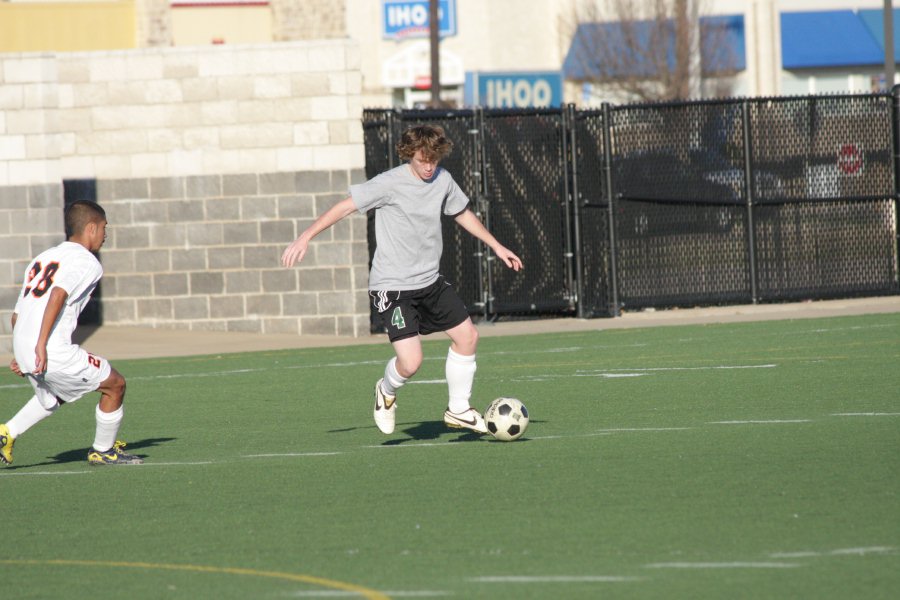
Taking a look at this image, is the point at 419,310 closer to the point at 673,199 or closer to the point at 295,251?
the point at 295,251

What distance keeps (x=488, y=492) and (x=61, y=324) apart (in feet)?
9.33

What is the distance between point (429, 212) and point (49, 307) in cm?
246

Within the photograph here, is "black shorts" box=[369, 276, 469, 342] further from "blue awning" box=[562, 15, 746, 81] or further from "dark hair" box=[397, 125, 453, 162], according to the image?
"blue awning" box=[562, 15, 746, 81]

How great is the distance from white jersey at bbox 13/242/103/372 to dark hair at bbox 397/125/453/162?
205 centimetres

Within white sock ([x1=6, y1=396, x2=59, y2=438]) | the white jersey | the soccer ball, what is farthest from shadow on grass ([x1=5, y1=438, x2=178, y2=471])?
the soccer ball

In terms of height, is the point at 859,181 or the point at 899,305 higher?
the point at 859,181

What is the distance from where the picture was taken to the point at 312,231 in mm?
9625

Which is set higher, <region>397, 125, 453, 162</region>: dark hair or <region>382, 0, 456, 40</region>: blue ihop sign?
<region>382, 0, 456, 40</region>: blue ihop sign

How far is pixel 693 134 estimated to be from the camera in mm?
20531

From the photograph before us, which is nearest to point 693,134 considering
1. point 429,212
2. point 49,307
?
point 429,212

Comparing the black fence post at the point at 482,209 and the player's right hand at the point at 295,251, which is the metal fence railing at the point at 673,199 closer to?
the black fence post at the point at 482,209

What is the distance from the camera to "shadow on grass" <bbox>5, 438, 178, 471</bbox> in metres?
9.81

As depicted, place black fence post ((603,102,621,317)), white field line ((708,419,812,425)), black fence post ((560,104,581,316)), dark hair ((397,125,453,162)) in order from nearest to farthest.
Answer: dark hair ((397,125,453,162)) → white field line ((708,419,812,425)) → black fence post ((560,104,581,316)) → black fence post ((603,102,621,317))

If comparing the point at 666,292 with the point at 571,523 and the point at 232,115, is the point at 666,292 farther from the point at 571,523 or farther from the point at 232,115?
the point at 571,523
